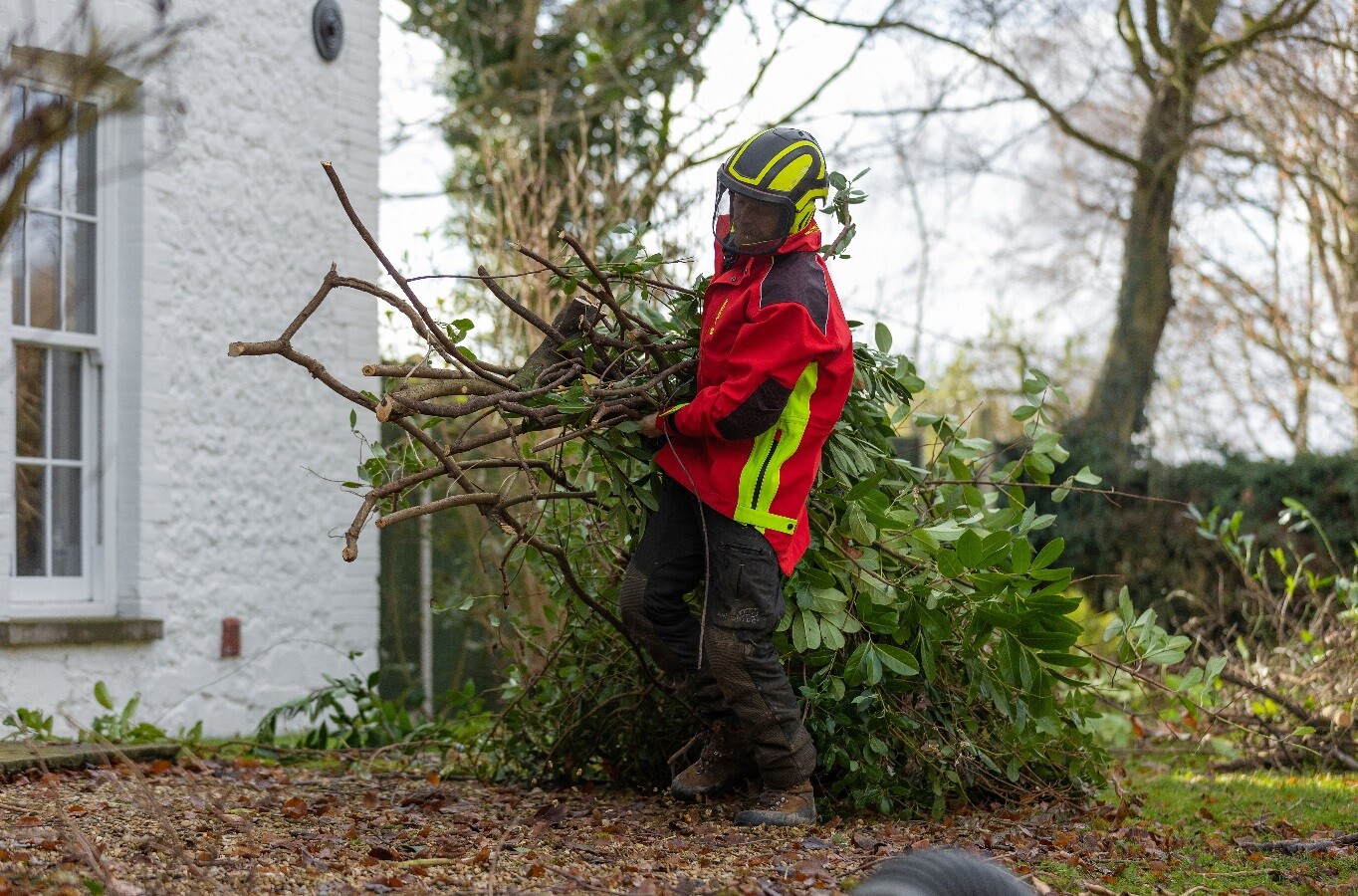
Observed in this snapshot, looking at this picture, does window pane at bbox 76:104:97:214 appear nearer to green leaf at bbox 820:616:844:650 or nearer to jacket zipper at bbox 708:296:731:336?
jacket zipper at bbox 708:296:731:336

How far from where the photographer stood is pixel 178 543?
22.4 feet

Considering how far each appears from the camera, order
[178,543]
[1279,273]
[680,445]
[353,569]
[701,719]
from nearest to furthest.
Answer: [680,445]
[701,719]
[178,543]
[353,569]
[1279,273]

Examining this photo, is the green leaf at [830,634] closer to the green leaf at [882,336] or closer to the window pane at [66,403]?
the green leaf at [882,336]

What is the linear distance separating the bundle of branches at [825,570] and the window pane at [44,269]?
2697 millimetres

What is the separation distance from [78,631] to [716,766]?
11.5ft

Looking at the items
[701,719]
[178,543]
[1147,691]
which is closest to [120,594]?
[178,543]

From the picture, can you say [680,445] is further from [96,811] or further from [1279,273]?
[1279,273]

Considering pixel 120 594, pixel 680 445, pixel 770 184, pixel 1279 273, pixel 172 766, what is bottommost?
pixel 172 766

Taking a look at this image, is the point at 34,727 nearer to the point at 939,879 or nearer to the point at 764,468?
the point at 764,468

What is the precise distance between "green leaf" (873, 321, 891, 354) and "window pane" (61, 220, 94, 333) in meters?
4.12

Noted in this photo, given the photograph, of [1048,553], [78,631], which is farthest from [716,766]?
[78,631]

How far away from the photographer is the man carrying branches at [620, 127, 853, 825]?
154 inches

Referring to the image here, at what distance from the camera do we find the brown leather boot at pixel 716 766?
435 cm

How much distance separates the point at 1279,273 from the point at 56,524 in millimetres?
16777
